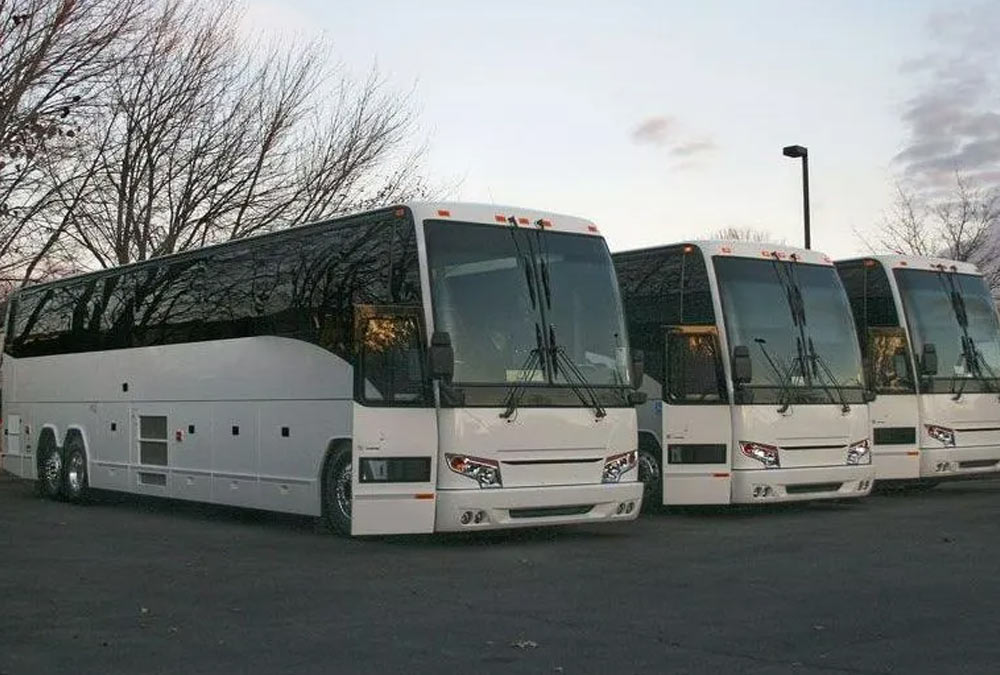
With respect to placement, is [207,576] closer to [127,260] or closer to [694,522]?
[694,522]

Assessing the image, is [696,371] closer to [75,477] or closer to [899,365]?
[899,365]

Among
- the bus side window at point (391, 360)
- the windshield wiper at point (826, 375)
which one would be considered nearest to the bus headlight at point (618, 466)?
the bus side window at point (391, 360)

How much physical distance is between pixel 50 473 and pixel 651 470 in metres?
9.89

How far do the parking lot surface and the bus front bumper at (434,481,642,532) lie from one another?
0.30 meters

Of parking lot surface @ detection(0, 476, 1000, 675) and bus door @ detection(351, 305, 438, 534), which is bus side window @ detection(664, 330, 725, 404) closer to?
parking lot surface @ detection(0, 476, 1000, 675)

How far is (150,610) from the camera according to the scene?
9.47 metres

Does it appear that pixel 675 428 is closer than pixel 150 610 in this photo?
No

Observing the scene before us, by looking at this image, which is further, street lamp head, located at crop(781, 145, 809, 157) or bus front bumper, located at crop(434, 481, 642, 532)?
street lamp head, located at crop(781, 145, 809, 157)

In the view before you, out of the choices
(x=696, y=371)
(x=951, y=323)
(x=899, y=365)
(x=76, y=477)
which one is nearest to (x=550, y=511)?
(x=696, y=371)

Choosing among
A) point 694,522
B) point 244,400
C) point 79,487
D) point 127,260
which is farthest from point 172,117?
point 694,522

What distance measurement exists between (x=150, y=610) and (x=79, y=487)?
1152 centimetres

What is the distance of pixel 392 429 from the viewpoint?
12.8 meters

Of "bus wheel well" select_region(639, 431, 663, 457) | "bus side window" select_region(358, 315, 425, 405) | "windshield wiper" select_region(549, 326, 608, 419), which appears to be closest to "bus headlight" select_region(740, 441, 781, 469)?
"bus wheel well" select_region(639, 431, 663, 457)

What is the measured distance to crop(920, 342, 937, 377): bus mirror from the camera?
18.7 m
